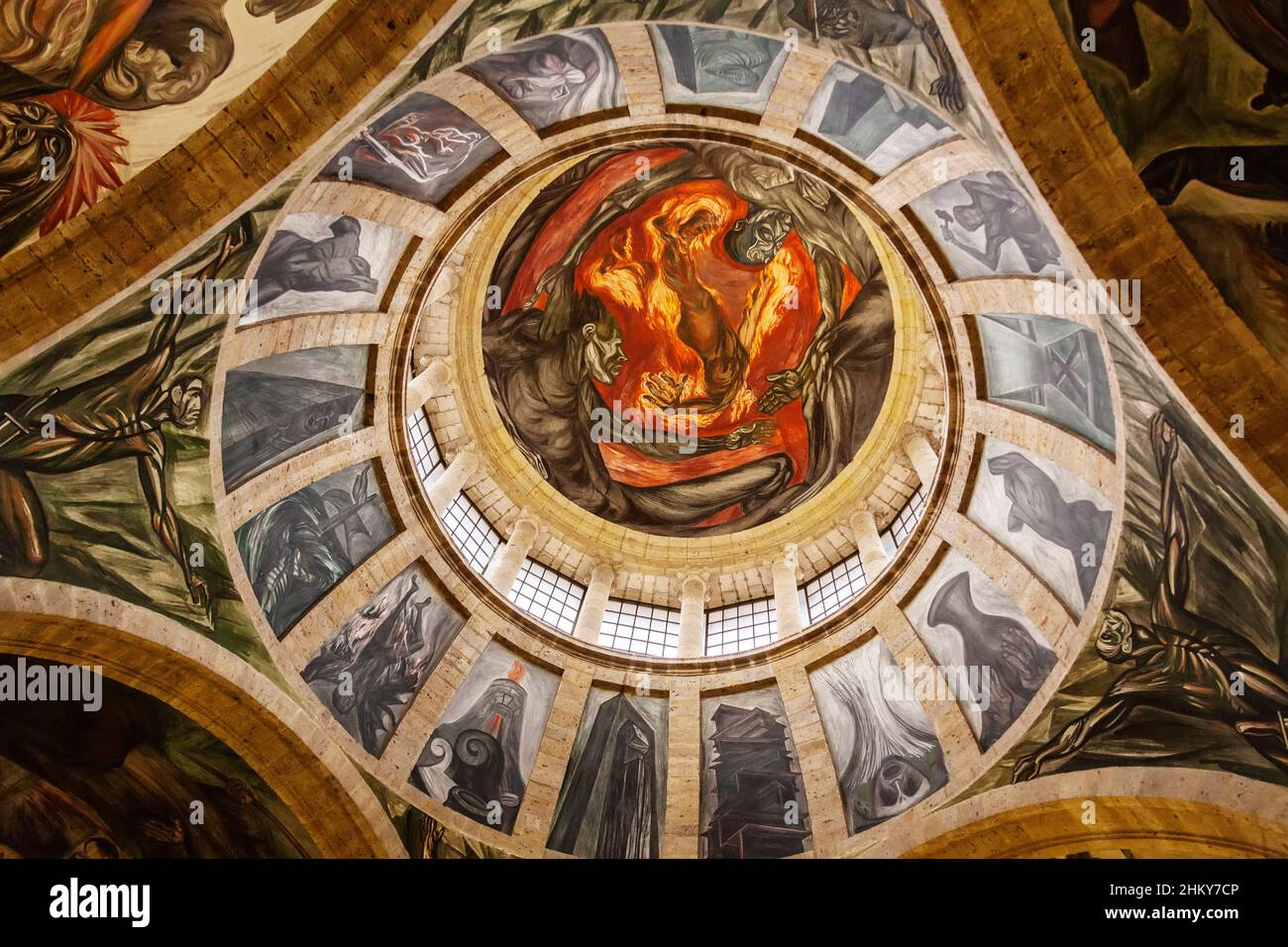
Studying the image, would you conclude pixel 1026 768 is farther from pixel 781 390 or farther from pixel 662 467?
pixel 662 467

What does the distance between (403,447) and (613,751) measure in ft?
21.0

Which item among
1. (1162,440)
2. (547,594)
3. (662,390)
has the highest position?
(662,390)

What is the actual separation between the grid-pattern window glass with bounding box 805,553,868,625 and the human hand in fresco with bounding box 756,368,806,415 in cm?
388

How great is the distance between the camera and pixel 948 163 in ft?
46.9

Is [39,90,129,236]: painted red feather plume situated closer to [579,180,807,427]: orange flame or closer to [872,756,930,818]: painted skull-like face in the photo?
[579,180,807,427]: orange flame

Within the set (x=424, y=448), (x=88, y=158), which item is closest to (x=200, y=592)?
(x=88, y=158)

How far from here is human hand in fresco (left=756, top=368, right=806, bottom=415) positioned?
2361cm

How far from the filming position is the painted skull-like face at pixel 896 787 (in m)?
17.3

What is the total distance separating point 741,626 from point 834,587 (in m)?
2.00

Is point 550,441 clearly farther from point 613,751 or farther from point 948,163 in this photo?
point 948,163

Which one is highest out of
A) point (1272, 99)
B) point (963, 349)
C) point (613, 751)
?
point (963, 349)

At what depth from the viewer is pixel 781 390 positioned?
23.8 meters

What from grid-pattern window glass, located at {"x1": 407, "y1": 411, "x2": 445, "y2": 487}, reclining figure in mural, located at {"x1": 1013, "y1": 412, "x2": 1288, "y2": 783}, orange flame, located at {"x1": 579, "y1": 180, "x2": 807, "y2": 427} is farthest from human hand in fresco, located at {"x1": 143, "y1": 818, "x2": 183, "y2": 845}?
orange flame, located at {"x1": 579, "y1": 180, "x2": 807, "y2": 427}
